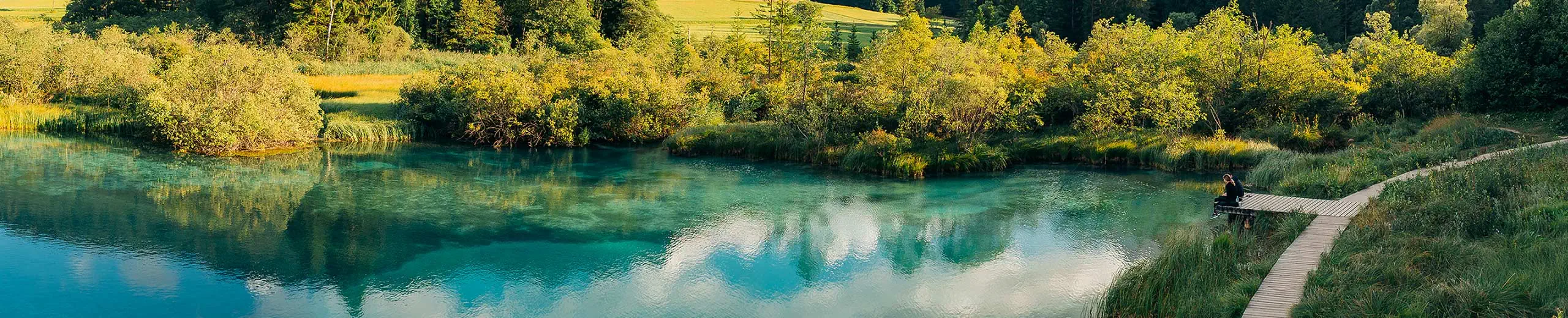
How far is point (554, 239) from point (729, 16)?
7916 centimetres

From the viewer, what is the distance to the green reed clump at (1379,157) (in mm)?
23516

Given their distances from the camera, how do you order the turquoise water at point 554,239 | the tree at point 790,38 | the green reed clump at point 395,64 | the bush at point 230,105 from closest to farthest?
the turquoise water at point 554,239, the bush at point 230,105, the tree at point 790,38, the green reed clump at point 395,64

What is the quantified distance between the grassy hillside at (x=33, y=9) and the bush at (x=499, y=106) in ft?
193

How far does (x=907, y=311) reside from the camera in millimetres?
16688

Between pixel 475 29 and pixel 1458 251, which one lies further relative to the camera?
pixel 475 29

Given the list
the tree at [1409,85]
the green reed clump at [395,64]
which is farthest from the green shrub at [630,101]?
the tree at [1409,85]

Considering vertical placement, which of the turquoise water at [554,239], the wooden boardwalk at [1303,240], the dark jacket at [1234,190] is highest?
the dark jacket at [1234,190]

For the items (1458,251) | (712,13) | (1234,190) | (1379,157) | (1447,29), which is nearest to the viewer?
(1458,251)

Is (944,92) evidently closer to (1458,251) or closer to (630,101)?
(630,101)

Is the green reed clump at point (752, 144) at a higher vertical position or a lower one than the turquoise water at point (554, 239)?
higher

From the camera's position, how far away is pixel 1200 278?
15.1 m

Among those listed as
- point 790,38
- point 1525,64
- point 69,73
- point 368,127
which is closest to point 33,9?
point 69,73

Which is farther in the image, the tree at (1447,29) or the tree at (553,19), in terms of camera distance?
the tree at (553,19)

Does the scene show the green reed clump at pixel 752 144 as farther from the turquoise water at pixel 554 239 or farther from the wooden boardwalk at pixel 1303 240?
the wooden boardwalk at pixel 1303 240
